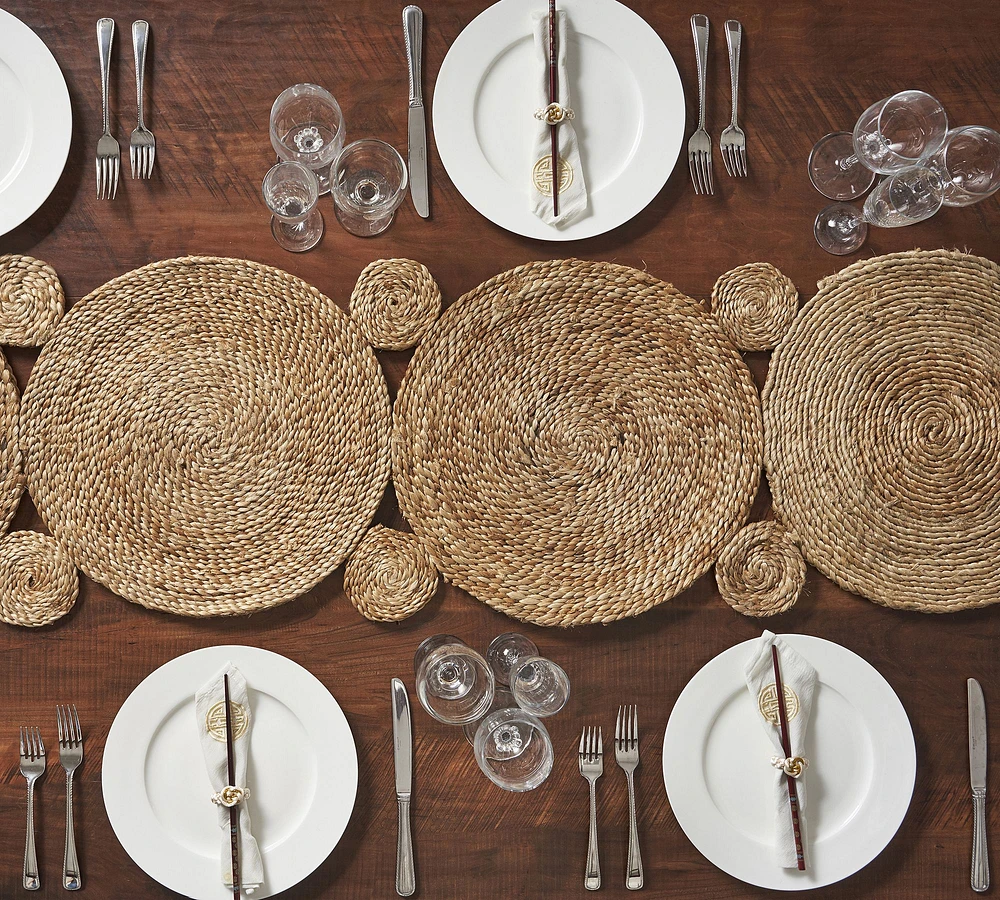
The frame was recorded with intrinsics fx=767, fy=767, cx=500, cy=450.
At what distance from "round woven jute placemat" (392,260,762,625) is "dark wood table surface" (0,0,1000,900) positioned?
0.05m

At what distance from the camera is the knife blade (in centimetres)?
103

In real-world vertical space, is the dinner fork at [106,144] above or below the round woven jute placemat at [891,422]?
above

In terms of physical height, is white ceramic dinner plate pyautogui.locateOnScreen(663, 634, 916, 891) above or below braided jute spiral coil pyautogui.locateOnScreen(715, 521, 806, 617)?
below

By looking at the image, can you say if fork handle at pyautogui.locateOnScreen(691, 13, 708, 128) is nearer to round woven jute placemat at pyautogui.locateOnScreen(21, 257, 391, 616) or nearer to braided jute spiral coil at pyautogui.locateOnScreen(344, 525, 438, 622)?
round woven jute placemat at pyautogui.locateOnScreen(21, 257, 391, 616)

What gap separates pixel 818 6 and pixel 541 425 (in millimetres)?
705

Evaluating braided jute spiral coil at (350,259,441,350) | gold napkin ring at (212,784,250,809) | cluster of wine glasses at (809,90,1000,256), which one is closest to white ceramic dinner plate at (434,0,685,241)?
braided jute spiral coil at (350,259,441,350)

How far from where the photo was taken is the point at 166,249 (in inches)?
41.1

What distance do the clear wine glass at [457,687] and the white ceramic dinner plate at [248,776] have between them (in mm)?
125

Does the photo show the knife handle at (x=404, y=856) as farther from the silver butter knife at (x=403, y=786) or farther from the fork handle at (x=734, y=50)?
the fork handle at (x=734, y=50)

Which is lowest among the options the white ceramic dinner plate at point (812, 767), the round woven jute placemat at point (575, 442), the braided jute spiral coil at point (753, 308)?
the white ceramic dinner plate at point (812, 767)

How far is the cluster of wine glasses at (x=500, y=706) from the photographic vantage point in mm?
1014

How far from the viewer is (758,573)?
3.43 feet

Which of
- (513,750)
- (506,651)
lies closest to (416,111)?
(506,651)

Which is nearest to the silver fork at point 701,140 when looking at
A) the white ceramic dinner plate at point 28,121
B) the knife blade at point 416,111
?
the knife blade at point 416,111
